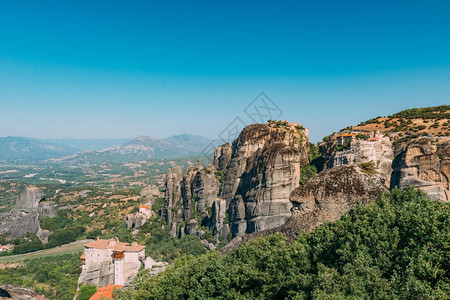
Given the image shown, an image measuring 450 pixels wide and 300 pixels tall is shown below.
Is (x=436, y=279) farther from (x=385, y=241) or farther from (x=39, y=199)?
(x=39, y=199)

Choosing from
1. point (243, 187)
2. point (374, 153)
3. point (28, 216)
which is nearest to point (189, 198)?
point (243, 187)

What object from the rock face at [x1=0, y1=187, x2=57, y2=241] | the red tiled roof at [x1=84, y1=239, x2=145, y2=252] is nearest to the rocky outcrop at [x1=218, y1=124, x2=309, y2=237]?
the red tiled roof at [x1=84, y1=239, x2=145, y2=252]

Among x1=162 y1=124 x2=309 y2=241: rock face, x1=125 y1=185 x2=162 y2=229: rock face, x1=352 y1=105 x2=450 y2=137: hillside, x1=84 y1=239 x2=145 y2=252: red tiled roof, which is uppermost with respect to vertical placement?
x1=352 y1=105 x2=450 y2=137: hillside

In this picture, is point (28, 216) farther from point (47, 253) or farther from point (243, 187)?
point (243, 187)

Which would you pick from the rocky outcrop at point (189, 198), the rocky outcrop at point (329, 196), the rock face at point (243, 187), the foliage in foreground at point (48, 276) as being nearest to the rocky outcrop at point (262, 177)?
the rock face at point (243, 187)

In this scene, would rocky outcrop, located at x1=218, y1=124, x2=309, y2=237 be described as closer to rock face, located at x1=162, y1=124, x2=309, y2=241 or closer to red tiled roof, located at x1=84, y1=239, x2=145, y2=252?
rock face, located at x1=162, y1=124, x2=309, y2=241

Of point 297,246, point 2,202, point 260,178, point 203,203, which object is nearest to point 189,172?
point 203,203

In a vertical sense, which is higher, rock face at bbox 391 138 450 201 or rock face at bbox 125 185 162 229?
rock face at bbox 391 138 450 201
